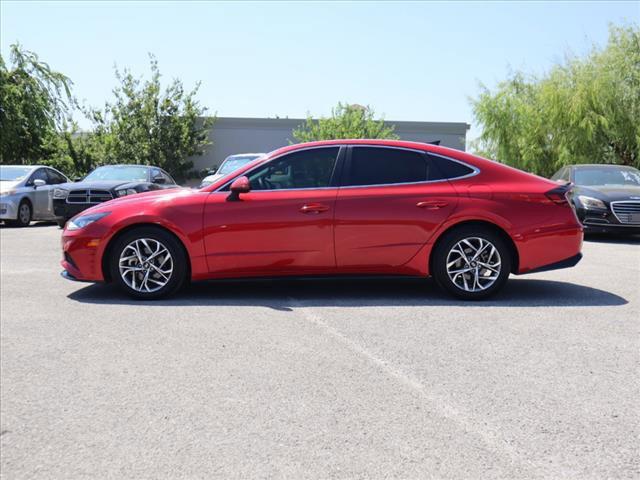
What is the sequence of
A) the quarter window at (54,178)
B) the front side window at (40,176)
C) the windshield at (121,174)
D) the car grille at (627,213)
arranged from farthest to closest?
the quarter window at (54,178)
the front side window at (40,176)
the windshield at (121,174)
the car grille at (627,213)

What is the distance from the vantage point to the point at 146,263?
6.53 m

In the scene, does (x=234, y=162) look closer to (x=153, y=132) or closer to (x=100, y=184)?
(x=100, y=184)

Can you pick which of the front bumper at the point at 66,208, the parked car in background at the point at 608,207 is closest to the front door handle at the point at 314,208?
the parked car in background at the point at 608,207

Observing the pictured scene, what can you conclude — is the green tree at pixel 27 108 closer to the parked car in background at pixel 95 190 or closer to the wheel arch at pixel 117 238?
the parked car in background at pixel 95 190

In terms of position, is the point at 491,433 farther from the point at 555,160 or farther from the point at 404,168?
the point at 555,160

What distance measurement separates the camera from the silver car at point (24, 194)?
1636cm

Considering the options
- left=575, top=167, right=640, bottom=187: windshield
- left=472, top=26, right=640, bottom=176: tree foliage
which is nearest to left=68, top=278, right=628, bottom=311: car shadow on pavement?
left=575, top=167, right=640, bottom=187: windshield

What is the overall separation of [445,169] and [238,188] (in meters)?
2.05

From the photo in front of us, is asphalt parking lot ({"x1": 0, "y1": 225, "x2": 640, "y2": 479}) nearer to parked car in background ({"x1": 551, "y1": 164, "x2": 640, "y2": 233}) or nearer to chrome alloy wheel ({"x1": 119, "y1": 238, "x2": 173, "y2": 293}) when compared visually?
chrome alloy wheel ({"x1": 119, "y1": 238, "x2": 173, "y2": 293})

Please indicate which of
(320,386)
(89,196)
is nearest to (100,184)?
(89,196)

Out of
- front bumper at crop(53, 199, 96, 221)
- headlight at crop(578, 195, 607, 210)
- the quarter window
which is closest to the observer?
headlight at crop(578, 195, 607, 210)

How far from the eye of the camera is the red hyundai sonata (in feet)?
21.0

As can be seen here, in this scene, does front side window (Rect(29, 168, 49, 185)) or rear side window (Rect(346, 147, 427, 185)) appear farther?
front side window (Rect(29, 168, 49, 185))

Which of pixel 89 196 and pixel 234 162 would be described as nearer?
pixel 89 196
